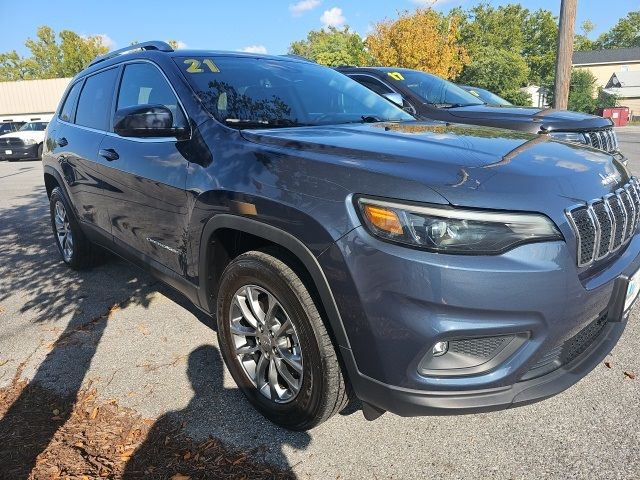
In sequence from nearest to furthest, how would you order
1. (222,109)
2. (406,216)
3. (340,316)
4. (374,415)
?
(406,216)
(340,316)
(374,415)
(222,109)

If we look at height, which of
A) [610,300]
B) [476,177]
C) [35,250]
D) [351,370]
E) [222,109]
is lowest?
[35,250]

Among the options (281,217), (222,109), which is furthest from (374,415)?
(222,109)

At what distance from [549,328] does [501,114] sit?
13.8 ft

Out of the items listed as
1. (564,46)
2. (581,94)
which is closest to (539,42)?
(581,94)

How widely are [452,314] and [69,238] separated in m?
4.15

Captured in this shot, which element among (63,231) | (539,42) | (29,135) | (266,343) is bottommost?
(29,135)

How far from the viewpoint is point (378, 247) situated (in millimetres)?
1748

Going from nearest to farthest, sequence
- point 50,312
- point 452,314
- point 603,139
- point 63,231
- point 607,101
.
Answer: point 452,314, point 50,312, point 63,231, point 603,139, point 607,101

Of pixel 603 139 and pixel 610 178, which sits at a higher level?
pixel 610 178

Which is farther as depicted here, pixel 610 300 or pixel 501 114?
pixel 501 114

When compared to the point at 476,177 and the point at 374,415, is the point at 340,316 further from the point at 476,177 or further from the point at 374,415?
the point at 476,177

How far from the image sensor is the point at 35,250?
571 centimetres

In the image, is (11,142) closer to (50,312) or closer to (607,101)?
(50,312)

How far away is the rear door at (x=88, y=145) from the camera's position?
363 cm
